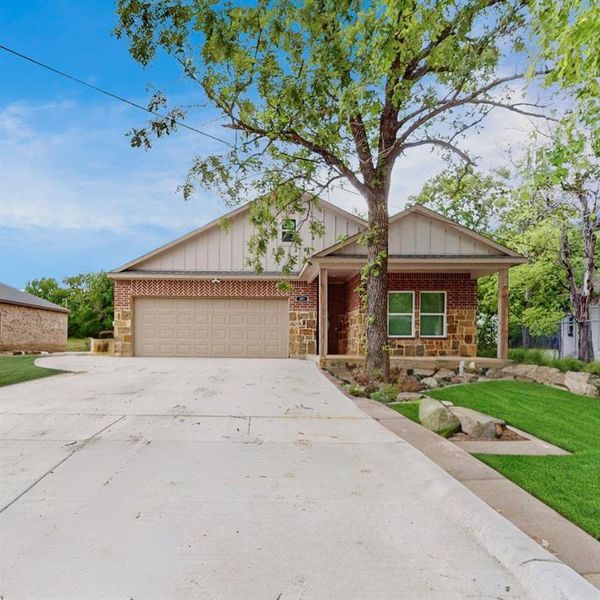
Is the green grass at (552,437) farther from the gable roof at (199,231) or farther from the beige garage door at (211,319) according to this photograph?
the gable roof at (199,231)

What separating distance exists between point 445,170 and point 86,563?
13.0 m

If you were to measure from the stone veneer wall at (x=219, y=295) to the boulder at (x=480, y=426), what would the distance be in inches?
433

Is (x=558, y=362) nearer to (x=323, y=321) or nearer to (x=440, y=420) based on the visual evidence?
(x=323, y=321)

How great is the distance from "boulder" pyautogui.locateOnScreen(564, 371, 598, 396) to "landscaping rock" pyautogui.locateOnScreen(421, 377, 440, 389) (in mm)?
3003

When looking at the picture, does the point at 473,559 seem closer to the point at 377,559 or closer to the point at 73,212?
the point at 377,559

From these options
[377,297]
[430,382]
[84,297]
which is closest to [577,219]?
[430,382]

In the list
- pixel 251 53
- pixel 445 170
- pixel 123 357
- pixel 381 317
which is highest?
pixel 251 53

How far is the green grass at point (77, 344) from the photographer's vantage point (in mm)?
30423

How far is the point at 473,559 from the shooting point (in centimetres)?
265

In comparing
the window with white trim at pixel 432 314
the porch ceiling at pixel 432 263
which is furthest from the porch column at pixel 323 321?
the window with white trim at pixel 432 314

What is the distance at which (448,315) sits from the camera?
592 inches

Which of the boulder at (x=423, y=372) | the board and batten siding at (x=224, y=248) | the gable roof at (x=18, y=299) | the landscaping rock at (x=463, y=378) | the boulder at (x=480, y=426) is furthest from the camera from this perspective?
the gable roof at (x=18, y=299)

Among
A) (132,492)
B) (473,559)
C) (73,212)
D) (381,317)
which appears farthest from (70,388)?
(73,212)

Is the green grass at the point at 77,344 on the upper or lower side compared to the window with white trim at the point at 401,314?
lower
